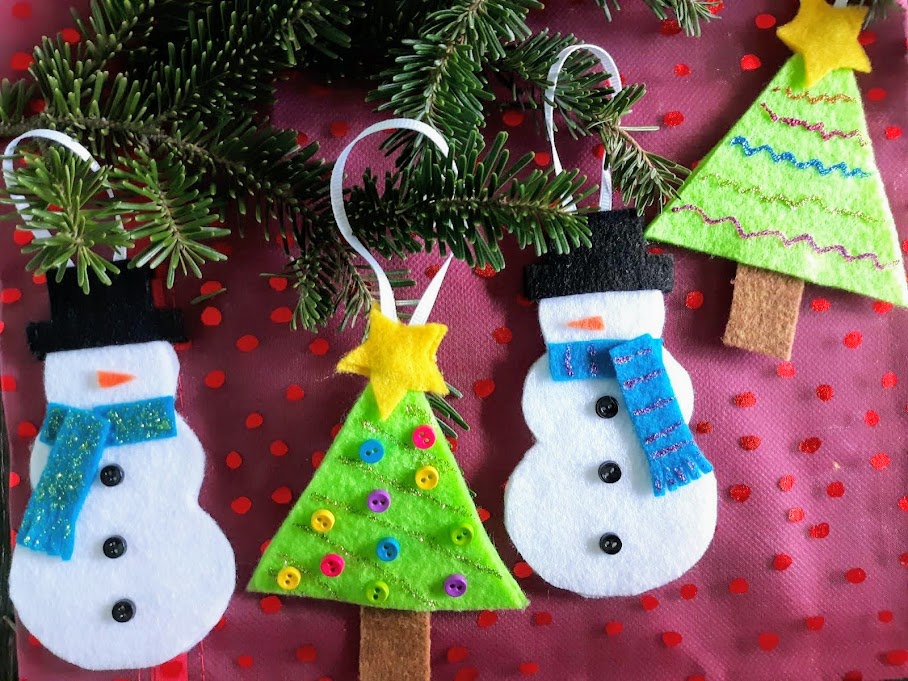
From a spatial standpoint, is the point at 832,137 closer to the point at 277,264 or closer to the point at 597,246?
the point at 597,246

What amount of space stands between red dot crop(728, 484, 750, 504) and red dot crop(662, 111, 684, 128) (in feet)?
0.96

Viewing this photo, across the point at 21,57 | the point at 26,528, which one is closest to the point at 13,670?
the point at 26,528

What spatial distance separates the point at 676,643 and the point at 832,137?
1.39 feet

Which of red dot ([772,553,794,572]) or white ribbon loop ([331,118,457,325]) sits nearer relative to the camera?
white ribbon loop ([331,118,457,325])

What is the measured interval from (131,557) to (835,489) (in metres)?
0.56

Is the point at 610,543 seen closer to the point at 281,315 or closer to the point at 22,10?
the point at 281,315

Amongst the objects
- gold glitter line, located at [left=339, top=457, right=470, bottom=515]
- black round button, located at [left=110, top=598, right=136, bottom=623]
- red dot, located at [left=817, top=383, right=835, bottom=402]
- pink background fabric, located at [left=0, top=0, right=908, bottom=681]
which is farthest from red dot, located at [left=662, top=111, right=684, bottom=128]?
black round button, located at [left=110, top=598, right=136, bottom=623]

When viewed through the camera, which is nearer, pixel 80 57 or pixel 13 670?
pixel 80 57

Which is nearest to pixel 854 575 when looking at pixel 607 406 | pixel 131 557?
pixel 607 406

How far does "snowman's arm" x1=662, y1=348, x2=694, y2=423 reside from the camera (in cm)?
60

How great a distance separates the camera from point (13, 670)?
64 centimetres

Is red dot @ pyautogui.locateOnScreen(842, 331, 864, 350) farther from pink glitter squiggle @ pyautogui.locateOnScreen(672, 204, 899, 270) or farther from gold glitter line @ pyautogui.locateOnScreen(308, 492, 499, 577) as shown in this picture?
gold glitter line @ pyautogui.locateOnScreen(308, 492, 499, 577)

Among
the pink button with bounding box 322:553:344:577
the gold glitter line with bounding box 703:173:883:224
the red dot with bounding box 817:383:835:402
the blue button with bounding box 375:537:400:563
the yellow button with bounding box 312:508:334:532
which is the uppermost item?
the gold glitter line with bounding box 703:173:883:224

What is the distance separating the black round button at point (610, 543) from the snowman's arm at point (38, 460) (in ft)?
1.40
